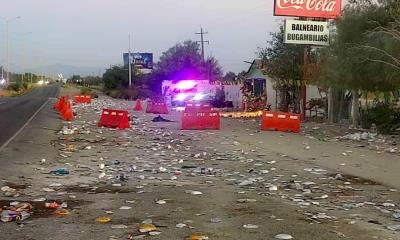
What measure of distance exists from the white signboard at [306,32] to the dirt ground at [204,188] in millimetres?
10184

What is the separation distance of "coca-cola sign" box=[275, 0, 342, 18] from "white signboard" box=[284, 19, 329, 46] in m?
0.92

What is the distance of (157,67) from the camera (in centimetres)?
8425

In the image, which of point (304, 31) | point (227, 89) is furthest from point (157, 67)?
point (304, 31)

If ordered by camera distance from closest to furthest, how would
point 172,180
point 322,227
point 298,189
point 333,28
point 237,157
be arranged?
point 322,227
point 298,189
point 172,180
point 237,157
point 333,28

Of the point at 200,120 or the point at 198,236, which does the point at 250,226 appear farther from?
the point at 200,120

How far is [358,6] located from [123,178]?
45.4 feet

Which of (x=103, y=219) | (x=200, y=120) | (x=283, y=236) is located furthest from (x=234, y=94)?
(x=283, y=236)

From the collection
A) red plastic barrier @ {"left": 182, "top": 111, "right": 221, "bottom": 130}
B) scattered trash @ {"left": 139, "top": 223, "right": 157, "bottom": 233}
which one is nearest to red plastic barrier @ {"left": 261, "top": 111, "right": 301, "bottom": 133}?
red plastic barrier @ {"left": 182, "top": 111, "right": 221, "bottom": 130}

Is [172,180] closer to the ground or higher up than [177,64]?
closer to the ground

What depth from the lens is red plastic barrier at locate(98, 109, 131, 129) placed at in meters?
24.1

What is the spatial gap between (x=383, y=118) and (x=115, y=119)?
1101 centimetres

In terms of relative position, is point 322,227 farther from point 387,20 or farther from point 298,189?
point 387,20

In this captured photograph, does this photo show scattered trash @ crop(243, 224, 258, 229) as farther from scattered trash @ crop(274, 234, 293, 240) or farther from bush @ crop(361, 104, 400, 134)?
bush @ crop(361, 104, 400, 134)

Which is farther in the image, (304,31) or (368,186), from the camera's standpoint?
(304,31)
